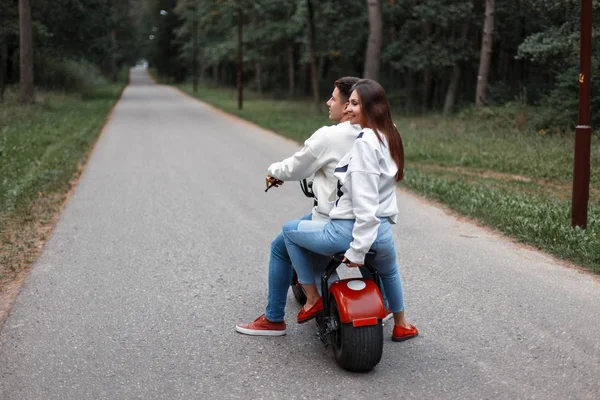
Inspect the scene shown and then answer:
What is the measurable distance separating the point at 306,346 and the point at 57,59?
39.2 m

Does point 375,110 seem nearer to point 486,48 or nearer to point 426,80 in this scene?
point 486,48

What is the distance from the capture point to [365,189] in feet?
13.3

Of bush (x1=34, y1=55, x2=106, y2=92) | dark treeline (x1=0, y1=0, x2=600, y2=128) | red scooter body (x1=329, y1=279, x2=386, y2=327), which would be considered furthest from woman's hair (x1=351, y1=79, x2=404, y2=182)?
bush (x1=34, y1=55, x2=106, y2=92)

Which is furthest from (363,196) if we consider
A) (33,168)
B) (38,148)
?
(38,148)

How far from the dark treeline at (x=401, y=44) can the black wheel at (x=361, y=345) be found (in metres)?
15.3

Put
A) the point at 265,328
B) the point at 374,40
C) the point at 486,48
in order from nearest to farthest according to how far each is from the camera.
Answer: the point at 265,328 → the point at 374,40 → the point at 486,48

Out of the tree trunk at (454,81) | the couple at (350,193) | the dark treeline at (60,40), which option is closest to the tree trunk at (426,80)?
the tree trunk at (454,81)

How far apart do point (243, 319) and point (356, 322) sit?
1356 mm

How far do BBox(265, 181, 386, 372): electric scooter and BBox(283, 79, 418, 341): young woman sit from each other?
0.52ft

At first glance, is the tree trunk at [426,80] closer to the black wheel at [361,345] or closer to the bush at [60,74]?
the bush at [60,74]

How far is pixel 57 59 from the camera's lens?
40.2m

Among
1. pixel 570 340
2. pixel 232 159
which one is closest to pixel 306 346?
pixel 570 340

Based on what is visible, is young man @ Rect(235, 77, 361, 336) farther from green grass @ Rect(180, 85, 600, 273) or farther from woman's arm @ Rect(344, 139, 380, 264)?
green grass @ Rect(180, 85, 600, 273)

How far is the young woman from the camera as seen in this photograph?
402 cm
